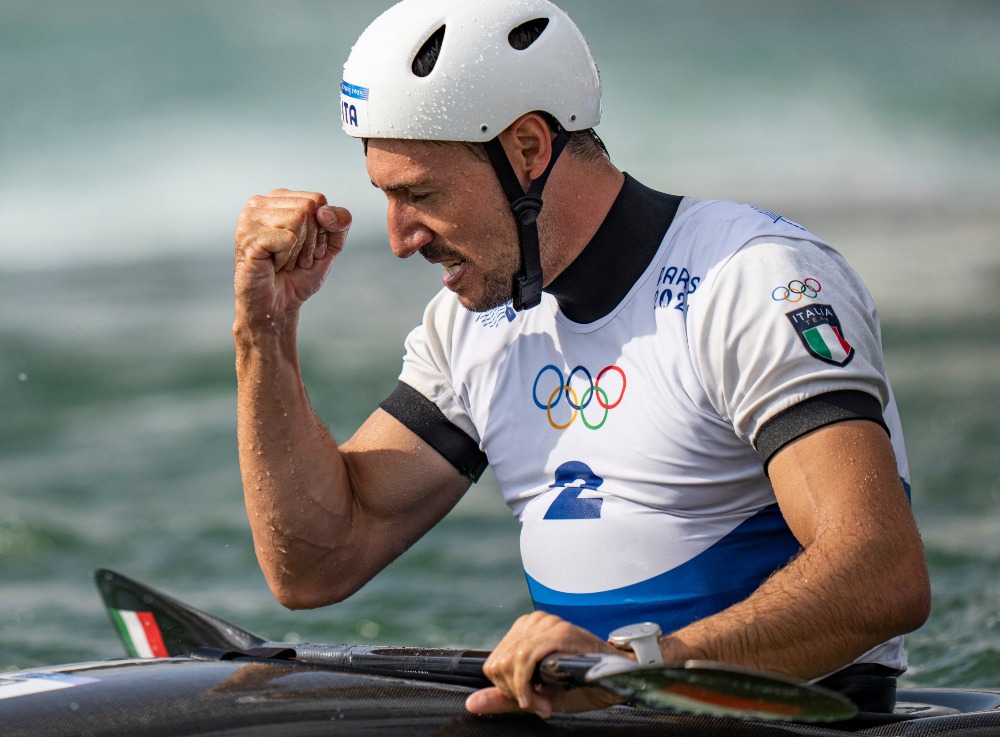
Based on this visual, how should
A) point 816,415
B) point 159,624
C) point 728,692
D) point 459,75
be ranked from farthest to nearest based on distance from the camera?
1. point 159,624
2. point 459,75
3. point 816,415
4. point 728,692

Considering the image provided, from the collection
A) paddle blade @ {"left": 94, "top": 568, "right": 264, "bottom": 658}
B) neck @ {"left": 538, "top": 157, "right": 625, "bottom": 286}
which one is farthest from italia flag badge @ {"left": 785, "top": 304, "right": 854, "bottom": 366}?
paddle blade @ {"left": 94, "top": 568, "right": 264, "bottom": 658}

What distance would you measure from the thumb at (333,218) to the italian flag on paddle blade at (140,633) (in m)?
1.48

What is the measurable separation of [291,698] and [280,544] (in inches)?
46.8

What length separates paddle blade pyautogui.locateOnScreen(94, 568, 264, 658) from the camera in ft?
12.3

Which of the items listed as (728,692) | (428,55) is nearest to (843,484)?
(728,692)

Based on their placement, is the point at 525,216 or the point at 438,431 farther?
the point at 438,431

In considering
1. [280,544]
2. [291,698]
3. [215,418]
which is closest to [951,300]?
[215,418]

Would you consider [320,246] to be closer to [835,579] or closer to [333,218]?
[333,218]

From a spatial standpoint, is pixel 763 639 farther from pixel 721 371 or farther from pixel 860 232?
pixel 860 232

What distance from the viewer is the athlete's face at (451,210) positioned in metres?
3.04

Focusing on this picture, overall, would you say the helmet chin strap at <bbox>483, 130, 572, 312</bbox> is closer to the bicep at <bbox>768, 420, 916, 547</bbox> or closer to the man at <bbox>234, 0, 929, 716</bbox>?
the man at <bbox>234, 0, 929, 716</bbox>

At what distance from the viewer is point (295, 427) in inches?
133

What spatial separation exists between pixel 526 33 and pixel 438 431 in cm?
100

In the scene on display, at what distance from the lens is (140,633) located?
4285 mm
